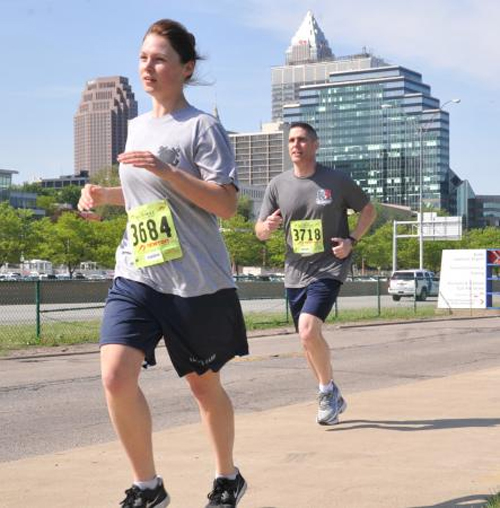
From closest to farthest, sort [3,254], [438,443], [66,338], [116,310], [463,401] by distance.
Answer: [116,310]
[438,443]
[463,401]
[66,338]
[3,254]

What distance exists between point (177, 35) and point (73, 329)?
15.2m

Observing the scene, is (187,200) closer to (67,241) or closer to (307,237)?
(307,237)

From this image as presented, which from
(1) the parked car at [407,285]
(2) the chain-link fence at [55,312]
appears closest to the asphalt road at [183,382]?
(2) the chain-link fence at [55,312]

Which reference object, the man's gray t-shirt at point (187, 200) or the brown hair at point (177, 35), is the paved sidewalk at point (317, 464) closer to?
the man's gray t-shirt at point (187, 200)

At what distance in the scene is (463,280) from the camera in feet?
93.8

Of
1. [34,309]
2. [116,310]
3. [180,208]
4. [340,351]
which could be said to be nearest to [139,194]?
[180,208]

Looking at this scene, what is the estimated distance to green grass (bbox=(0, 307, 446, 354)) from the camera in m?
16.2

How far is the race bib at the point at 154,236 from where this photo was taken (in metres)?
4.18

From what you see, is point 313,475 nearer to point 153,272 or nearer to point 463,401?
point 153,272

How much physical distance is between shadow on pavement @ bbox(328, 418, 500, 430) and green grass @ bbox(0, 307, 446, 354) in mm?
8705

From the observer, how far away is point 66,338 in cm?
1688

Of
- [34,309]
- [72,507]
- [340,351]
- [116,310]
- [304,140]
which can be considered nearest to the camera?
[116,310]

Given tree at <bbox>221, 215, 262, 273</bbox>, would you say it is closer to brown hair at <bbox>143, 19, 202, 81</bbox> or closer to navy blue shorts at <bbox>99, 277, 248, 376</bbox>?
brown hair at <bbox>143, 19, 202, 81</bbox>

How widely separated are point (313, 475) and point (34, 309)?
13633 mm
